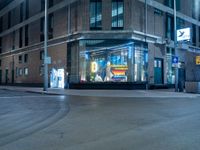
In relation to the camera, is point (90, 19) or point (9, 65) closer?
point (90, 19)

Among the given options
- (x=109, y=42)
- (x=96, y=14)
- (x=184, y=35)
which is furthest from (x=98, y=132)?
(x=96, y=14)

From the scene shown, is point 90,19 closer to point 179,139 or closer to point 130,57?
point 130,57

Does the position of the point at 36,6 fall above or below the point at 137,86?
above

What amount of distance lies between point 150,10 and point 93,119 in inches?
944

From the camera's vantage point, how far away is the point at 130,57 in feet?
96.8

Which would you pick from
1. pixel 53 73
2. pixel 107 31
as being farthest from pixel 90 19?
pixel 53 73

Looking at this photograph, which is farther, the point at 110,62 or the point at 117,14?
the point at 117,14

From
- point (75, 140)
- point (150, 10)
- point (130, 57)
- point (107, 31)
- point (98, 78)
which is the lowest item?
point (75, 140)

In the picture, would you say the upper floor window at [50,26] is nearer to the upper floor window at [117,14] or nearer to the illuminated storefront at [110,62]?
the illuminated storefront at [110,62]

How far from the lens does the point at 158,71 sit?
33.3 metres

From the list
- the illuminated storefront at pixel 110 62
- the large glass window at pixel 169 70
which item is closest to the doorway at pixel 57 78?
the illuminated storefront at pixel 110 62

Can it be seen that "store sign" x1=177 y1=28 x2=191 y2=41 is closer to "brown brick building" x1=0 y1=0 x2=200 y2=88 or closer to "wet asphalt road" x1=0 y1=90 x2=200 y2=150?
"brown brick building" x1=0 y1=0 x2=200 y2=88

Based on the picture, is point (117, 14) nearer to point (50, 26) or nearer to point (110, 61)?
point (110, 61)

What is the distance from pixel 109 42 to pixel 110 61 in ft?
6.34
